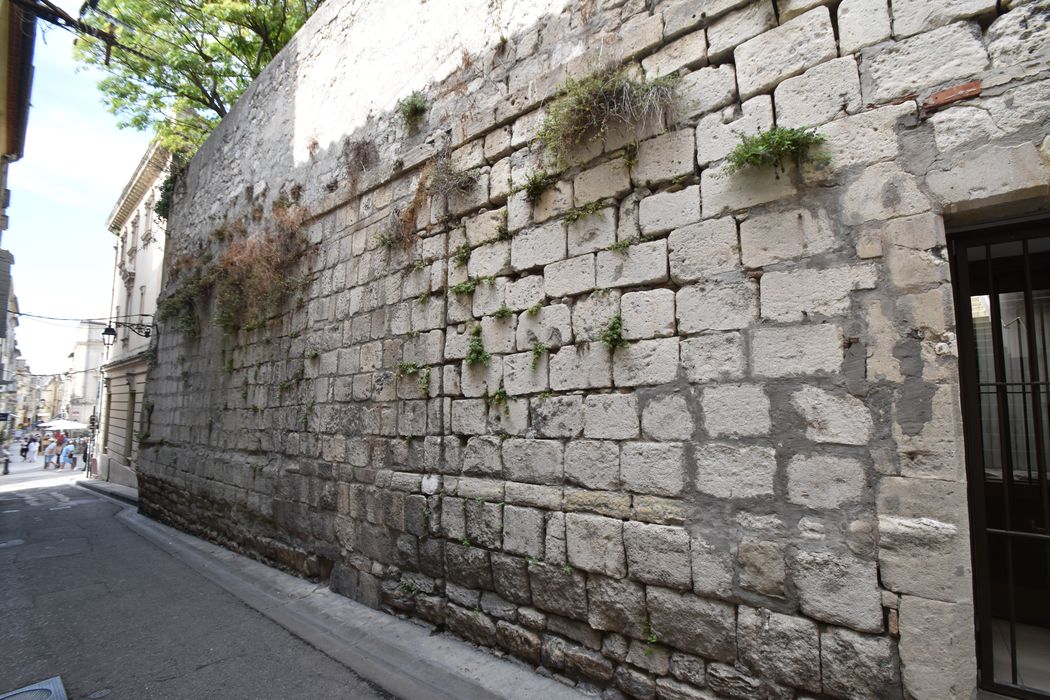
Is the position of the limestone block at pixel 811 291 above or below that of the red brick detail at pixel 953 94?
below

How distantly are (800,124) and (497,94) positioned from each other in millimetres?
2445

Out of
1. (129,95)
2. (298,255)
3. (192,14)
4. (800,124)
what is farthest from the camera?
(129,95)

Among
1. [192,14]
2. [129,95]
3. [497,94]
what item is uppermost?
[192,14]

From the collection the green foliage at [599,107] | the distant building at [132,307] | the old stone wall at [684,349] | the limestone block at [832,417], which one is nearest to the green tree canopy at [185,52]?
the distant building at [132,307]

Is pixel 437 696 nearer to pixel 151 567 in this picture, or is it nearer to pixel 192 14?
pixel 151 567

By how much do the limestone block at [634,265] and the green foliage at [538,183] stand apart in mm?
736

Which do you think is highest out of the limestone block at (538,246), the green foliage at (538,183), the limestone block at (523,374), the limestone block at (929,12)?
the limestone block at (929,12)

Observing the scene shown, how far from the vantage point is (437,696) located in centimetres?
343

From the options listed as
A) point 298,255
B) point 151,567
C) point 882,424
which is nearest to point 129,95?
point 298,255

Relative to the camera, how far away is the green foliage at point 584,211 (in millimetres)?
3580

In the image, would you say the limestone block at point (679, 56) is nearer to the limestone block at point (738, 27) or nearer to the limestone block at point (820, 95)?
the limestone block at point (738, 27)

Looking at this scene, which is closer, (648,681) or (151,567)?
(648,681)

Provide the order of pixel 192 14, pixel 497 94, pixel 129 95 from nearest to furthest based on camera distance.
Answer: pixel 497 94 < pixel 192 14 < pixel 129 95

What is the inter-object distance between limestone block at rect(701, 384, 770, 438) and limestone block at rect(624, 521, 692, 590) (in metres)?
0.62
